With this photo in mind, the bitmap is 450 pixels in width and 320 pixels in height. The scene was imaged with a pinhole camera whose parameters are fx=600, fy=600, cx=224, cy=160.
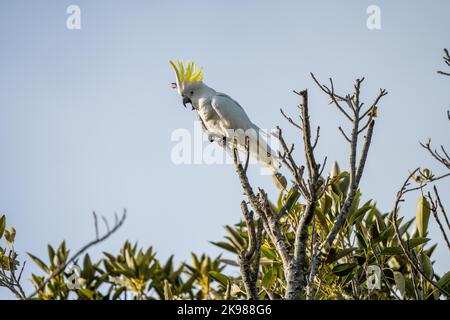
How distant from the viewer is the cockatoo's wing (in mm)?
5250

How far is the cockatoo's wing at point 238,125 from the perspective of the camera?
5.25 meters

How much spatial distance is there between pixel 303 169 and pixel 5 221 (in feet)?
6.60

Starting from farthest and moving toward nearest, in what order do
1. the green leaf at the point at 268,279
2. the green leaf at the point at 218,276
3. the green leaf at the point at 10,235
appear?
the green leaf at the point at 218,276 < the green leaf at the point at 268,279 < the green leaf at the point at 10,235

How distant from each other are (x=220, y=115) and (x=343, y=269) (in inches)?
83.5

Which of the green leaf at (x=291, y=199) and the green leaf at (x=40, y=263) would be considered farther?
the green leaf at (x=40, y=263)

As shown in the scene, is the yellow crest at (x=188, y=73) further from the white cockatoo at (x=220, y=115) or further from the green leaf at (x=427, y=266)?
the green leaf at (x=427, y=266)

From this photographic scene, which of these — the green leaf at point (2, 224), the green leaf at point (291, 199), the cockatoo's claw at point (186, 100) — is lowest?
the green leaf at point (2, 224)

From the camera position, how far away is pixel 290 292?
268cm

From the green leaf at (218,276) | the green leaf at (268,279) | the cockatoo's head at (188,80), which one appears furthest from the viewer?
the cockatoo's head at (188,80)

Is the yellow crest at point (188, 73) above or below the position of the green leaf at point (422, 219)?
above

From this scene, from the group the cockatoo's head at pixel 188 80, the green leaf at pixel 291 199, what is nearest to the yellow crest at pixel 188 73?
the cockatoo's head at pixel 188 80

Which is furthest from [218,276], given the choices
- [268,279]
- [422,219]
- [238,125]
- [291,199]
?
[238,125]
